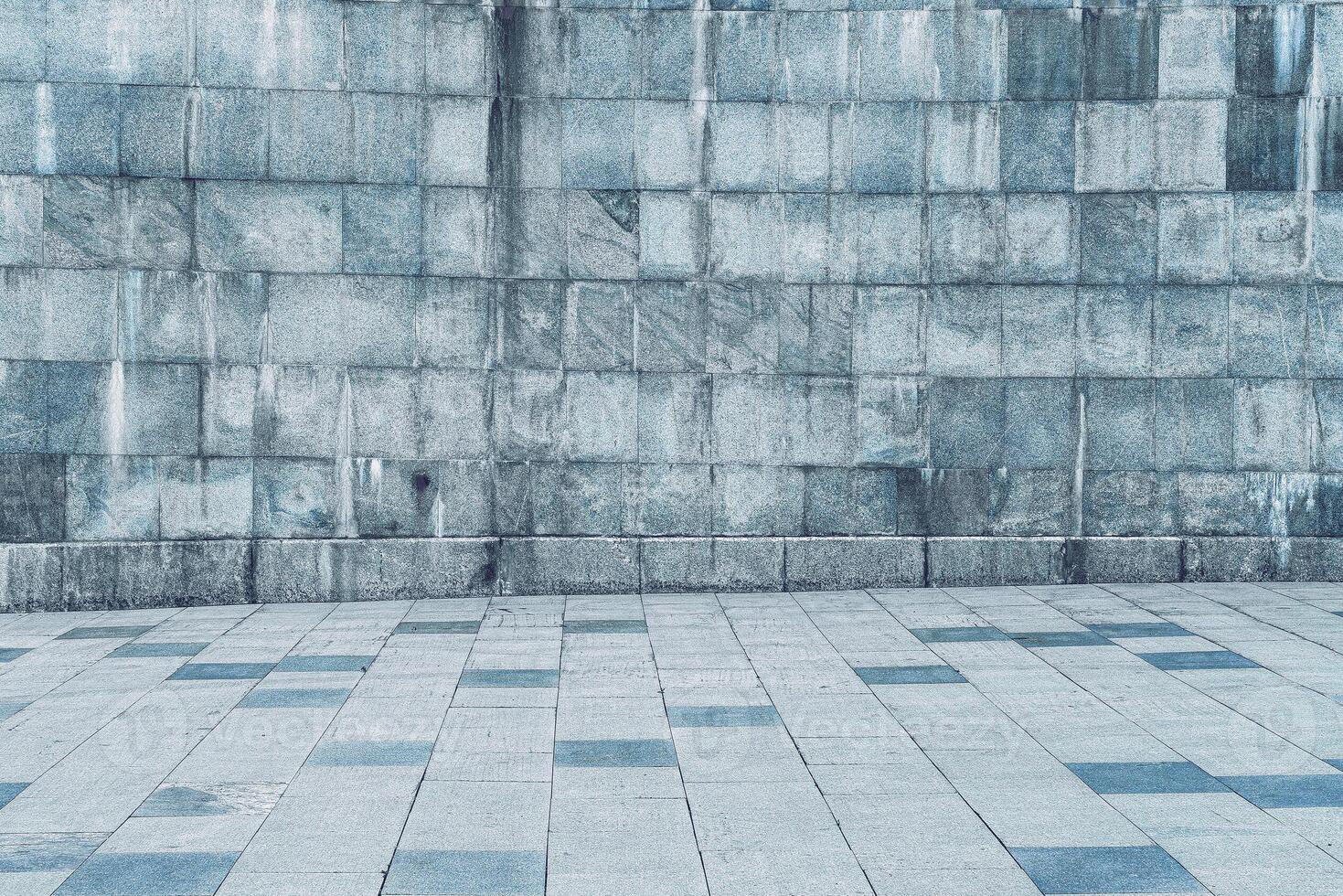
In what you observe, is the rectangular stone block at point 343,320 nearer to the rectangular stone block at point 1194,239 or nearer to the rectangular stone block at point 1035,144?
the rectangular stone block at point 1035,144

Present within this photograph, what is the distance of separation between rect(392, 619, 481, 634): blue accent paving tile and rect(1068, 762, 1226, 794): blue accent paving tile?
208 inches

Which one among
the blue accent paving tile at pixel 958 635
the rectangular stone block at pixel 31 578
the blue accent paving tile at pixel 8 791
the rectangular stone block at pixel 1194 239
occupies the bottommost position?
the blue accent paving tile at pixel 8 791

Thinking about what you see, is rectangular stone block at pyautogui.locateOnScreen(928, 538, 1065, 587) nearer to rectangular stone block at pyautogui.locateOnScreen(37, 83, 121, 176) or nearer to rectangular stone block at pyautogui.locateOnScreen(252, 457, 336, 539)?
rectangular stone block at pyautogui.locateOnScreen(252, 457, 336, 539)

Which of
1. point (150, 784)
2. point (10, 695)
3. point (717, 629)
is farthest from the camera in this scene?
point (717, 629)

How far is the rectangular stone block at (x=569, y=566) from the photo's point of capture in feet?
36.2

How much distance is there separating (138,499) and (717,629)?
227 inches

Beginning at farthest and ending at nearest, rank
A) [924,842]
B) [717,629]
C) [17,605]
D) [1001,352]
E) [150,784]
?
1. [1001,352]
2. [17,605]
3. [717,629]
4. [150,784]
5. [924,842]

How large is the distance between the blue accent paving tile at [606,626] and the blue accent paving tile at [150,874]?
473 cm

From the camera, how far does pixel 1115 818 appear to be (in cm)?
541

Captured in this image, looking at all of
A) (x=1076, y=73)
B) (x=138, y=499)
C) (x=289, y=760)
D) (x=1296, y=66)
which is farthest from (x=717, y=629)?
(x=1296, y=66)

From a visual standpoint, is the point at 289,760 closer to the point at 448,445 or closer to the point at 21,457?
the point at 448,445

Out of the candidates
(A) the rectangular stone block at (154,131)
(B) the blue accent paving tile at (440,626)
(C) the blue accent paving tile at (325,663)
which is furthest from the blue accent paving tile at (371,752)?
(A) the rectangular stone block at (154,131)

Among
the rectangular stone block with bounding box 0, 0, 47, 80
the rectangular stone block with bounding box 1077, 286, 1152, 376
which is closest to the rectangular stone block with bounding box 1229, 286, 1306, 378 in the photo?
the rectangular stone block with bounding box 1077, 286, 1152, 376

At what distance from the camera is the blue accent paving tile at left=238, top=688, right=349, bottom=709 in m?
7.38
